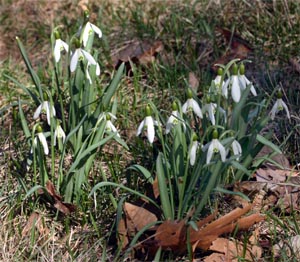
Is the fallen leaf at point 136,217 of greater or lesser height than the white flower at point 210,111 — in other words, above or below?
below

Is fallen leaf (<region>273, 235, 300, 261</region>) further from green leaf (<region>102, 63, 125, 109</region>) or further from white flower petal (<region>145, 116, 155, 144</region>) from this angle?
green leaf (<region>102, 63, 125, 109</region>)

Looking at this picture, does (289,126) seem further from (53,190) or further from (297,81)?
(53,190)

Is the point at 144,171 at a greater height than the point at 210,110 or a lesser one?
lesser

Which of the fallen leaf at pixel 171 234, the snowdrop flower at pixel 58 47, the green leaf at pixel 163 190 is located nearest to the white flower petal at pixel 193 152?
the green leaf at pixel 163 190

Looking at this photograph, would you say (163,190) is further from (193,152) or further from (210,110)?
(210,110)

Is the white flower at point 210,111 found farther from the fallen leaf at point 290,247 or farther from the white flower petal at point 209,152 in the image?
the fallen leaf at point 290,247

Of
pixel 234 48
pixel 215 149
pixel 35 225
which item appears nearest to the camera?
pixel 215 149

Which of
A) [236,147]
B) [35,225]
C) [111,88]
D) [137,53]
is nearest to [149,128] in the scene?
[236,147]

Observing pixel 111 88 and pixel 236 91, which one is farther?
pixel 111 88

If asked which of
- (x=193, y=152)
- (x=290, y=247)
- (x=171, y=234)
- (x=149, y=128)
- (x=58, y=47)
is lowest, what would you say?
(x=290, y=247)

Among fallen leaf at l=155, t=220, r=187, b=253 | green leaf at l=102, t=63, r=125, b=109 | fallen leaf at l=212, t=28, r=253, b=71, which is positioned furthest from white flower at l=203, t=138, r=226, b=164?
fallen leaf at l=212, t=28, r=253, b=71

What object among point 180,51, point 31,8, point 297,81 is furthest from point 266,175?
point 31,8

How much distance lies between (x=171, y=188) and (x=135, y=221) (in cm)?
19

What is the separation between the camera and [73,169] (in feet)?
9.45
